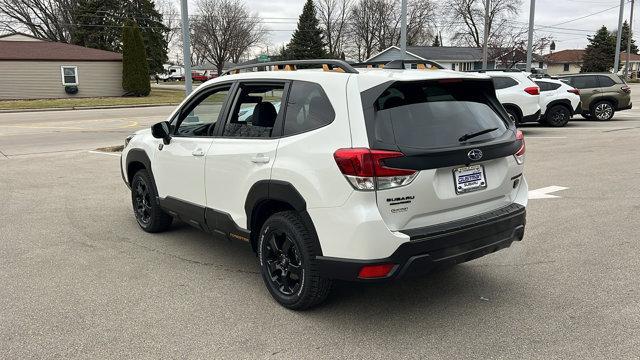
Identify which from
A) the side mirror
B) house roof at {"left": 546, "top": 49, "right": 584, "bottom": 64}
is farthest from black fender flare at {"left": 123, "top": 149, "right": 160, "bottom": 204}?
house roof at {"left": 546, "top": 49, "right": 584, "bottom": 64}

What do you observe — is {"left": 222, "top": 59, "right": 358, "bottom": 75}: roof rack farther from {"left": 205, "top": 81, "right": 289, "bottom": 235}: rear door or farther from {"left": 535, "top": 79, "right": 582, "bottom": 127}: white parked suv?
{"left": 535, "top": 79, "right": 582, "bottom": 127}: white parked suv

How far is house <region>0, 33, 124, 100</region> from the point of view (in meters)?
33.8

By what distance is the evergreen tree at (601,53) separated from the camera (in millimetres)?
74875

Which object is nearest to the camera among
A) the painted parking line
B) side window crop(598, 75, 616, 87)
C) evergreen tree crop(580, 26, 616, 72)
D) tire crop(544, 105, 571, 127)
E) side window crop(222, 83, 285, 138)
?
side window crop(222, 83, 285, 138)

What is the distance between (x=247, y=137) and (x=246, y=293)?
1.24 m

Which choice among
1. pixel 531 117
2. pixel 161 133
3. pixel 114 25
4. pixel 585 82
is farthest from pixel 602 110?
pixel 114 25

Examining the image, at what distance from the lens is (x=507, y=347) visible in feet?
10.8

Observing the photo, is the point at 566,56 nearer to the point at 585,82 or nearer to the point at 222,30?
the point at 222,30

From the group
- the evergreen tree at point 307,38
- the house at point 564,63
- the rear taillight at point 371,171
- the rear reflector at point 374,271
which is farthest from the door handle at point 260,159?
the house at point 564,63

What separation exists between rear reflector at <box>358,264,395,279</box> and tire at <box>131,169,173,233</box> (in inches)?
116

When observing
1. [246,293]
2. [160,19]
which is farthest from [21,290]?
[160,19]

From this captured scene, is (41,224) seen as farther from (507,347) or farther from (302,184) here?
(507,347)

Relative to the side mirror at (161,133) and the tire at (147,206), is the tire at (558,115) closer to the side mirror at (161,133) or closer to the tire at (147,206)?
the tire at (147,206)

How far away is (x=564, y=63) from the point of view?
3679 inches
